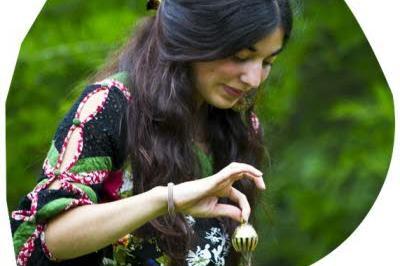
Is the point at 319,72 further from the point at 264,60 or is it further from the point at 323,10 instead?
the point at 264,60

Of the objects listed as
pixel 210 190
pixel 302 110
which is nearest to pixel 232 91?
pixel 210 190

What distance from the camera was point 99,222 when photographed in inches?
79.2

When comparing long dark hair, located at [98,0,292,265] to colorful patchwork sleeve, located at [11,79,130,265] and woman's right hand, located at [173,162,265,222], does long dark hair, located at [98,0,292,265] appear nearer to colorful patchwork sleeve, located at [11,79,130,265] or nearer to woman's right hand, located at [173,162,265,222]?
colorful patchwork sleeve, located at [11,79,130,265]

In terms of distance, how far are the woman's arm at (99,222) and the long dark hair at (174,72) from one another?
18 centimetres

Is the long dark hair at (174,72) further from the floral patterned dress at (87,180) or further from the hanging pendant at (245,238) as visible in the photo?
the hanging pendant at (245,238)

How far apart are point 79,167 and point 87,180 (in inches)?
1.0

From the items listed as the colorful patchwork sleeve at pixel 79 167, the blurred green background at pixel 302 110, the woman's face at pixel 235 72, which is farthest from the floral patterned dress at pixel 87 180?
the blurred green background at pixel 302 110

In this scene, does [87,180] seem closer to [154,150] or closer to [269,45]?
[154,150]

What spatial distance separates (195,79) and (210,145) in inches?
8.8

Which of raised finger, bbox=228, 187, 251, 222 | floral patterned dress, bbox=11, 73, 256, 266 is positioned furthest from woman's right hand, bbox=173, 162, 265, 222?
floral patterned dress, bbox=11, 73, 256, 266

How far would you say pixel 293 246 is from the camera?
13.6 ft

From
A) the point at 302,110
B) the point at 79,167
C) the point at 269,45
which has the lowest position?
the point at 302,110

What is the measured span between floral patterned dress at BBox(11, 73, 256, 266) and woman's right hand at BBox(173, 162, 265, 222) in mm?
177

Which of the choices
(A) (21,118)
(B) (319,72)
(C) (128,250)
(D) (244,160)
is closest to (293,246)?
(B) (319,72)
